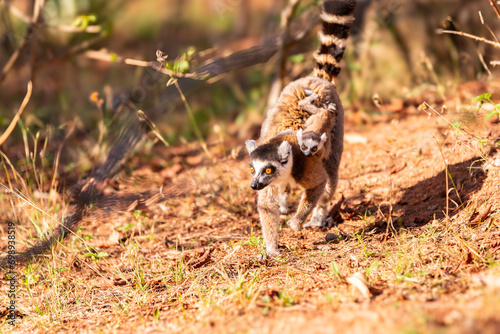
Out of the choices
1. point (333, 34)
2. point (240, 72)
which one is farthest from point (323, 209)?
point (240, 72)

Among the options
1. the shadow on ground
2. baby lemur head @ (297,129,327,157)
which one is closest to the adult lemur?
baby lemur head @ (297,129,327,157)

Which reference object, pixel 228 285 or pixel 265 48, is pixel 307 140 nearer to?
pixel 228 285

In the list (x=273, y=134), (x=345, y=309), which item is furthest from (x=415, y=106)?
(x=345, y=309)

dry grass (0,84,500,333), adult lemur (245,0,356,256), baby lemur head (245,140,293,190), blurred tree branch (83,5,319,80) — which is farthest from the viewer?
blurred tree branch (83,5,319,80)

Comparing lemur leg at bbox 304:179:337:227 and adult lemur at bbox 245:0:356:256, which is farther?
lemur leg at bbox 304:179:337:227

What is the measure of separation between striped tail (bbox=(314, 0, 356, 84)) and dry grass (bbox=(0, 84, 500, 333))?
1.17 m

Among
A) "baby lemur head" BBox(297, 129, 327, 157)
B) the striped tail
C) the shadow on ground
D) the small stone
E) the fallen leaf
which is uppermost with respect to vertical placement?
the striped tail

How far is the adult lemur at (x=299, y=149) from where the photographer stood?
157 inches

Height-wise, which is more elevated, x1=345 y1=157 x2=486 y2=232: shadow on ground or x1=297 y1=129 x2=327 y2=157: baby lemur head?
x1=297 y1=129 x2=327 y2=157: baby lemur head

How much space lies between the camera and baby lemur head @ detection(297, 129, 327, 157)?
3950mm

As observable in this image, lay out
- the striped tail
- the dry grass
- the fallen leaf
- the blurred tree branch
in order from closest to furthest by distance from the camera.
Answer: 1. the dry grass
2. the fallen leaf
3. the striped tail
4. the blurred tree branch

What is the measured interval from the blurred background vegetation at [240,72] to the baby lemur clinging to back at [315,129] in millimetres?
879

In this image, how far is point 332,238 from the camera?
13.9 ft

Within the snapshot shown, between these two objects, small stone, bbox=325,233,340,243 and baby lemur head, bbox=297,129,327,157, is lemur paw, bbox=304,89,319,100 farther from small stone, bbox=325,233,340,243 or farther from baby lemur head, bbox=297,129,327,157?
small stone, bbox=325,233,340,243
